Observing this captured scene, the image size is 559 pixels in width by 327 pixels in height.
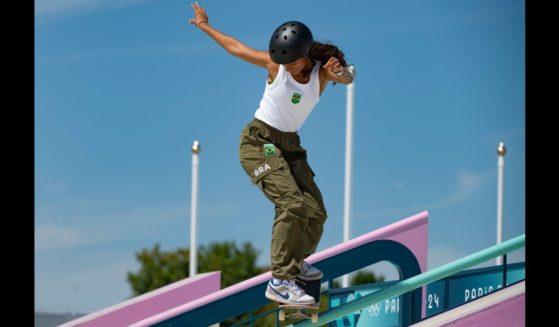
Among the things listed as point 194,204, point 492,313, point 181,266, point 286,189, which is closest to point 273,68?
point 286,189

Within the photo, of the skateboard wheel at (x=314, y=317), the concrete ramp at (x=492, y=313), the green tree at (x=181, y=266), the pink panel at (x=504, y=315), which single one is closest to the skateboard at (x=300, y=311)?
the skateboard wheel at (x=314, y=317)

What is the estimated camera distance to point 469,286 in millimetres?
8406

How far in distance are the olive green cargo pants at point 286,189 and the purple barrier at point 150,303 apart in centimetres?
409

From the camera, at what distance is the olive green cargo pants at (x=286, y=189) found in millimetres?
6031

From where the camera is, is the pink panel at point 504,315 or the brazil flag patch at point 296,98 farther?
the pink panel at point 504,315

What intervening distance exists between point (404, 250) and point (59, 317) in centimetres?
2255

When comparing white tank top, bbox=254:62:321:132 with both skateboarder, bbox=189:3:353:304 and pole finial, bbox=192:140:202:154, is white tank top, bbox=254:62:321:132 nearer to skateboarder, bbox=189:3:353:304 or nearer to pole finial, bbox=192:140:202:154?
skateboarder, bbox=189:3:353:304

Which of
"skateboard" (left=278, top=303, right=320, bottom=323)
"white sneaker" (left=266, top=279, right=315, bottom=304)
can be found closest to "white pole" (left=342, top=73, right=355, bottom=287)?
"skateboard" (left=278, top=303, right=320, bottom=323)

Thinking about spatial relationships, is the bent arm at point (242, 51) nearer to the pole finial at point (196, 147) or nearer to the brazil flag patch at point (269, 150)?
the brazil flag patch at point (269, 150)

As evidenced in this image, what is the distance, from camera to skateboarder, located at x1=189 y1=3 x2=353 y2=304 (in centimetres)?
604

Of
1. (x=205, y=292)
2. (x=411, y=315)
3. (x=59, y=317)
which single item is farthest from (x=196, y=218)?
(x=59, y=317)

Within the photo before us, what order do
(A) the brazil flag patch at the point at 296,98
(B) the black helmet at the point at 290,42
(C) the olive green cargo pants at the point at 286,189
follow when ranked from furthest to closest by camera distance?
(A) the brazil flag patch at the point at 296,98, (C) the olive green cargo pants at the point at 286,189, (B) the black helmet at the point at 290,42

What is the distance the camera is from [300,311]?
6465mm
